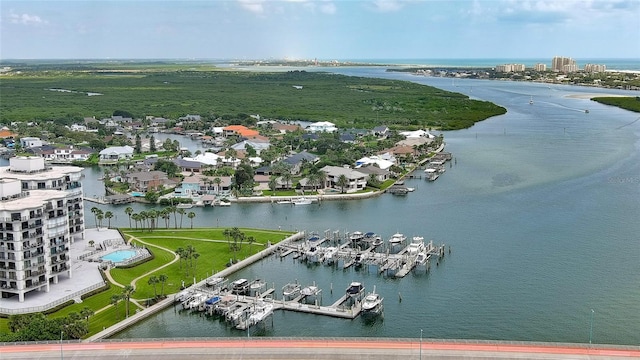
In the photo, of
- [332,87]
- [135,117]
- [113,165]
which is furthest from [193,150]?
[332,87]

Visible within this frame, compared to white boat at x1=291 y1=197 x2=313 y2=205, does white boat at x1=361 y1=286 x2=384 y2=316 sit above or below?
below

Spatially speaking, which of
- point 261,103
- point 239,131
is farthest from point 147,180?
point 261,103

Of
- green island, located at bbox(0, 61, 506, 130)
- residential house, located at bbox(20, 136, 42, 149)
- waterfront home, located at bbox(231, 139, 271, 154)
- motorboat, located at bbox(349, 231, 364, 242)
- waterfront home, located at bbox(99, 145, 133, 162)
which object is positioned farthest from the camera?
green island, located at bbox(0, 61, 506, 130)

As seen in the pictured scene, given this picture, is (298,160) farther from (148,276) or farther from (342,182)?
(148,276)

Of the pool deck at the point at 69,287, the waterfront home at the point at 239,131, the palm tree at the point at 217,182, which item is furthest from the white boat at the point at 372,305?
the waterfront home at the point at 239,131

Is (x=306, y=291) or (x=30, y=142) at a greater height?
(x=30, y=142)

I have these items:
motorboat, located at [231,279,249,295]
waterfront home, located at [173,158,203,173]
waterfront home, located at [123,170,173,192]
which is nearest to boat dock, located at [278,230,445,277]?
motorboat, located at [231,279,249,295]

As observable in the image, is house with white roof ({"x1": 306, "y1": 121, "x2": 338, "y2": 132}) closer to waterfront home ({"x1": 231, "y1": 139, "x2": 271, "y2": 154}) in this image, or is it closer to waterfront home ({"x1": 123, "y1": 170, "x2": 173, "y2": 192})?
waterfront home ({"x1": 231, "y1": 139, "x2": 271, "y2": 154})

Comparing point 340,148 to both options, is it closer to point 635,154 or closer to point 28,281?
point 635,154
